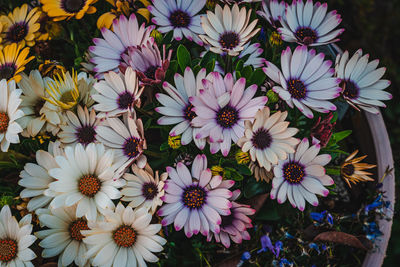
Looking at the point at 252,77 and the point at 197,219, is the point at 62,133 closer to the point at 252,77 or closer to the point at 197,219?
the point at 197,219

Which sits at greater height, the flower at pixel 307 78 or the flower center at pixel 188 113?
the flower at pixel 307 78

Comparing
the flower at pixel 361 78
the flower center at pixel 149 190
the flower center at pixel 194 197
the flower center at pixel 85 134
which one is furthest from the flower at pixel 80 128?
the flower at pixel 361 78

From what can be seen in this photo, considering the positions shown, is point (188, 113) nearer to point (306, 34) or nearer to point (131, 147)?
point (131, 147)

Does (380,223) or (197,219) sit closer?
(197,219)

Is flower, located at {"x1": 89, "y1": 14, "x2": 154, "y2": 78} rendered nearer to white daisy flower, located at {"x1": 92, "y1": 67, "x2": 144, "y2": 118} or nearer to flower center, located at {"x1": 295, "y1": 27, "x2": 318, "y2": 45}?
white daisy flower, located at {"x1": 92, "y1": 67, "x2": 144, "y2": 118}

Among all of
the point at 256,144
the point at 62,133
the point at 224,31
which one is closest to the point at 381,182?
the point at 256,144

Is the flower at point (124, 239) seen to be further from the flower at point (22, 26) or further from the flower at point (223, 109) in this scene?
the flower at point (22, 26)

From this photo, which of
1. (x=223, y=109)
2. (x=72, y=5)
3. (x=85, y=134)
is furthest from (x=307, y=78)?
(x=72, y=5)
